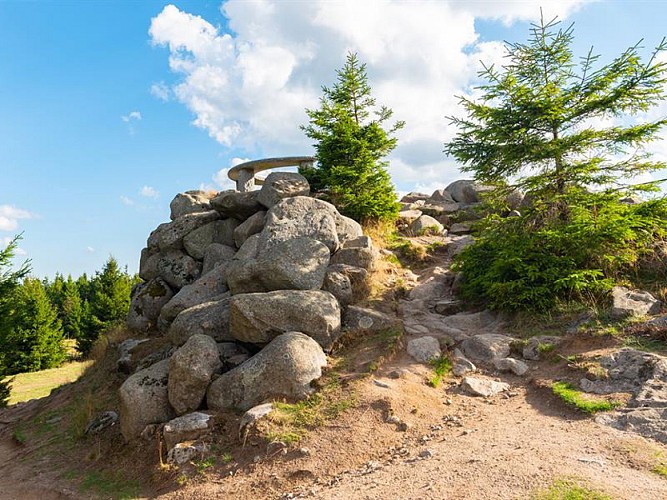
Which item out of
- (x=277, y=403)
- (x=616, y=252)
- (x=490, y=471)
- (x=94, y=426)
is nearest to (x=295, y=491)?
(x=277, y=403)

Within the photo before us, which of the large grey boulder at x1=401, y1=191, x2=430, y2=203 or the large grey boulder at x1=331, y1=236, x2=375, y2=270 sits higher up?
the large grey boulder at x1=401, y1=191, x2=430, y2=203

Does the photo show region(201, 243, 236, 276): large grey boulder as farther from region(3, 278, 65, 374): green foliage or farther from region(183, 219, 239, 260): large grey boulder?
region(3, 278, 65, 374): green foliage

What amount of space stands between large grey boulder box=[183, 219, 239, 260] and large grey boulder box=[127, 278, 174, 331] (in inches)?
59.9

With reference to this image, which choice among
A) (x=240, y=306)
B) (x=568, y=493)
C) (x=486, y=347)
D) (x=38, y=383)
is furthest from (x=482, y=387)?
(x=38, y=383)

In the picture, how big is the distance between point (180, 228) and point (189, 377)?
863 centimetres

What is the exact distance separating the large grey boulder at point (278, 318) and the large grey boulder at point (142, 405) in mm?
1913

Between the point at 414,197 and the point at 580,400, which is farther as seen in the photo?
the point at 414,197

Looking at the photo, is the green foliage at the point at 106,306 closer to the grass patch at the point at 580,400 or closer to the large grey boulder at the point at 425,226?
the large grey boulder at the point at 425,226

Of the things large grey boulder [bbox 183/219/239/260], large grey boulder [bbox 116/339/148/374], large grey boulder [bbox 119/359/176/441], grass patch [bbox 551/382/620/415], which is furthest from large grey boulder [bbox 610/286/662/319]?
large grey boulder [bbox 116/339/148/374]

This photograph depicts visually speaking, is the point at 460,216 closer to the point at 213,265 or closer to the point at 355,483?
the point at 213,265

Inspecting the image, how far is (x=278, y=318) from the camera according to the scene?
32.0 ft

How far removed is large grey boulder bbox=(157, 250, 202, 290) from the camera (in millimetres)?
15484

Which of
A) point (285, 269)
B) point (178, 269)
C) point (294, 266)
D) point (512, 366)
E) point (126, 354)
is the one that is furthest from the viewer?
point (178, 269)

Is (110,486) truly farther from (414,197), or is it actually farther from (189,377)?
(414,197)
